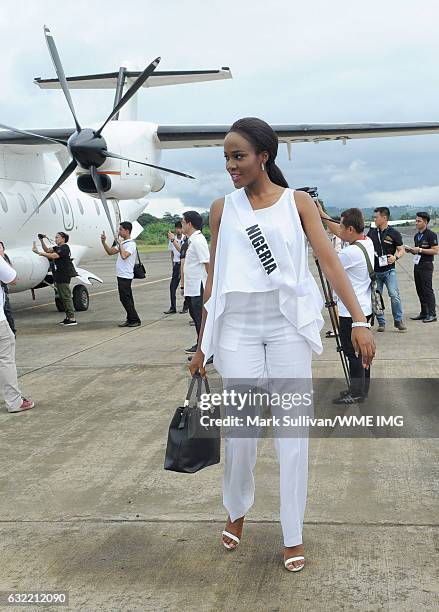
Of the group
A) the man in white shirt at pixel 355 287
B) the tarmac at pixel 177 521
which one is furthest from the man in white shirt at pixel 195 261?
the man in white shirt at pixel 355 287

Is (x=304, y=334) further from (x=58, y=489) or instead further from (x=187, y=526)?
(x=58, y=489)

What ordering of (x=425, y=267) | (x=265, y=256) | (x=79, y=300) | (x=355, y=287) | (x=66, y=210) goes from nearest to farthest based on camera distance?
1. (x=265, y=256)
2. (x=355, y=287)
3. (x=425, y=267)
4. (x=79, y=300)
5. (x=66, y=210)

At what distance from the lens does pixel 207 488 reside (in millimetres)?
4246

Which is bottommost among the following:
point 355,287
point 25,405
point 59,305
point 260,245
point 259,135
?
point 59,305

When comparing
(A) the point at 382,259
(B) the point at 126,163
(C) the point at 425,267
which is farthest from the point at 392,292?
(B) the point at 126,163

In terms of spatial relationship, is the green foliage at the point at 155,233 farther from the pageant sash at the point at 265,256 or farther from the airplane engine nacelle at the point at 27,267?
the pageant sash at the point at 265,256

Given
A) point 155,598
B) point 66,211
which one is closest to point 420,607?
point 155,598

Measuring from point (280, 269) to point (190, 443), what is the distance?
34.2 inches

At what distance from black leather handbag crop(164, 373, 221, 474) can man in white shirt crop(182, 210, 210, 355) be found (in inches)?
198

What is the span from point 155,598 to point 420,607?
105cm

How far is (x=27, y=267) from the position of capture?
13375 mm

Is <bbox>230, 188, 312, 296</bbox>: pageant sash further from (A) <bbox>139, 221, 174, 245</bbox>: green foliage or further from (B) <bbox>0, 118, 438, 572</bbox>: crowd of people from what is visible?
(A) <bbox>139, 221, 174, 245</bbox>: green foliage

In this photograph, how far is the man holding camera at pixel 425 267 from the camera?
35.0 feet

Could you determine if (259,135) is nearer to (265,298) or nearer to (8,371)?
(265,298)
